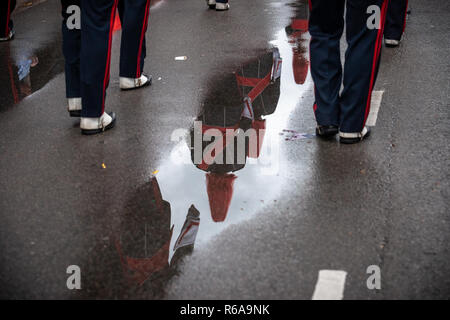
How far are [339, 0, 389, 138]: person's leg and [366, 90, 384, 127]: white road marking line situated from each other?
0.37m

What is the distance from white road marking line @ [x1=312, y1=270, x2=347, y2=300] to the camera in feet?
7.59

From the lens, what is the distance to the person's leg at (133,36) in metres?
4.75

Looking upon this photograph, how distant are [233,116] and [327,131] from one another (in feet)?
2.66

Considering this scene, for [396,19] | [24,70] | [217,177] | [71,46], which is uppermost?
[71,46]

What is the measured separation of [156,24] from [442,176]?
508cm

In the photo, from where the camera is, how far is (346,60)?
3.63 metres

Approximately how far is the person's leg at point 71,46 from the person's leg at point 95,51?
0.81ft

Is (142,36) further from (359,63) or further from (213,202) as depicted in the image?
(213,202)

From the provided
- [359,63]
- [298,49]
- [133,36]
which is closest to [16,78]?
[133,36]

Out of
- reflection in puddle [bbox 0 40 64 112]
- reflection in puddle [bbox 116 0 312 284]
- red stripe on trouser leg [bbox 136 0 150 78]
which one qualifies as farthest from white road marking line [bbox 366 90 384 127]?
reflection in puddle [bbox 0 40 64 112]

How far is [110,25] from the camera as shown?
12.6ft

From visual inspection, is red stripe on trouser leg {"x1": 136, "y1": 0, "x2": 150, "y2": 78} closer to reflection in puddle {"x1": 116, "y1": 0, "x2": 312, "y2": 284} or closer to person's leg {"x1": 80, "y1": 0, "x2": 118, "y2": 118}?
reflection in puddle {"x1": 116, "y1": 0, "x2": 312, "y2": 284}

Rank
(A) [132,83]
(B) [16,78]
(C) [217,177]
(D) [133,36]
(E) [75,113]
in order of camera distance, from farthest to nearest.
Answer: (B) [16,78] < (A) [132,83] < (D) [133,36] < (E) [75,113] < (C) [217,177]
